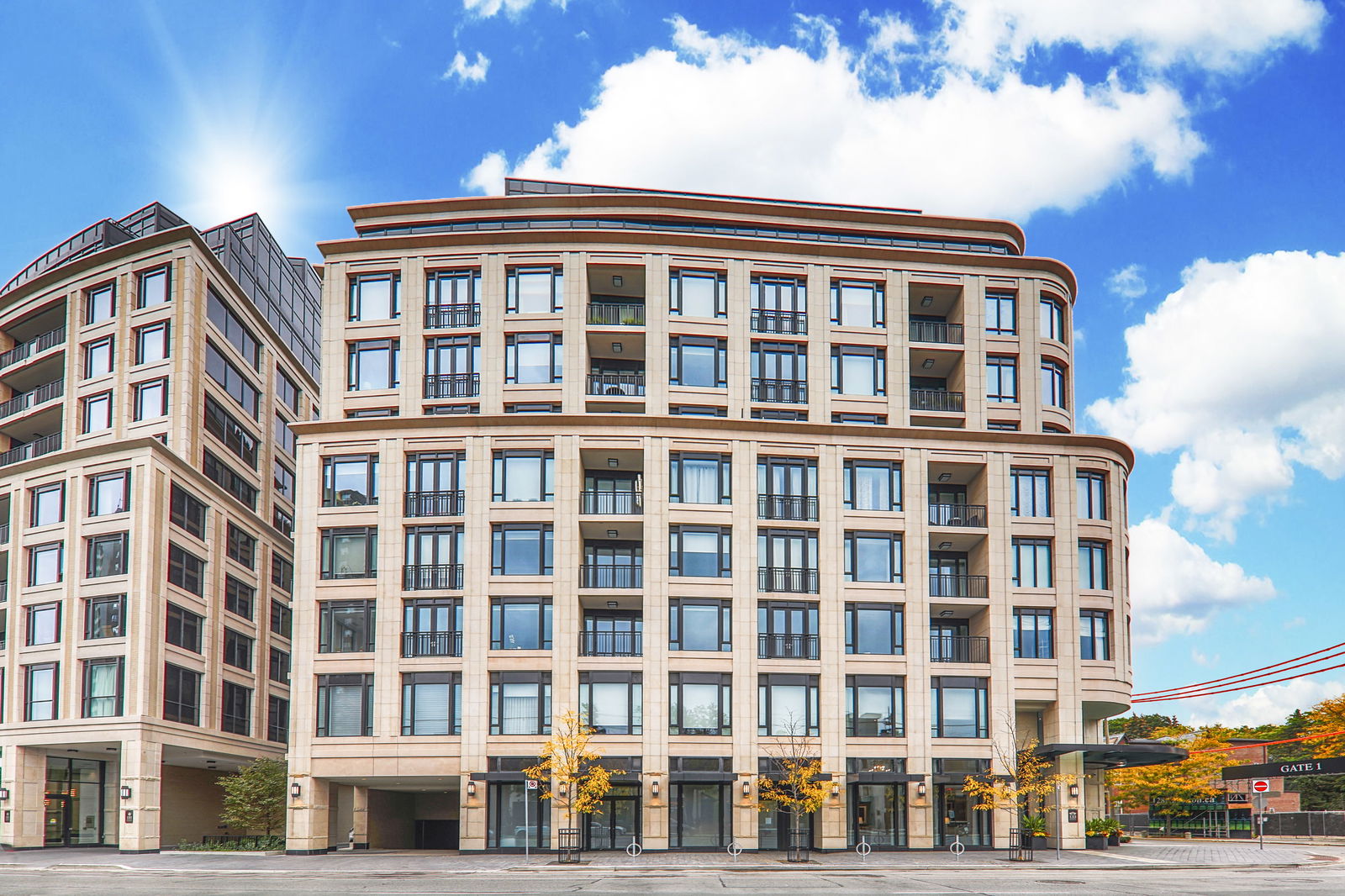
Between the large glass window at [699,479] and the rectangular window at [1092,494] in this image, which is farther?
the rectangular window at [1092,494]

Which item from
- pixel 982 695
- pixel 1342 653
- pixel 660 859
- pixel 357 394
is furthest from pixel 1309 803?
pixel 357 394

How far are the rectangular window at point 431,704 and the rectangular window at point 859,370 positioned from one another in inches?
917

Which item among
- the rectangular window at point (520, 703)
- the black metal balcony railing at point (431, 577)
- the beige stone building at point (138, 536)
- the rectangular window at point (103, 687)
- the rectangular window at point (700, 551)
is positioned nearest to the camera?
the rectangular window at point (520, 703)

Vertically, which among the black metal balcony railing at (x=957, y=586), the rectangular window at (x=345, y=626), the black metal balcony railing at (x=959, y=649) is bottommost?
the black metal balcony railing at (x=959, y=649)

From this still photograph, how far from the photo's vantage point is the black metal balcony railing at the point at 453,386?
57.8m

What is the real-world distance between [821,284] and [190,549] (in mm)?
35325

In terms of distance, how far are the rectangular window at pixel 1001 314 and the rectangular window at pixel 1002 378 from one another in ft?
4.55

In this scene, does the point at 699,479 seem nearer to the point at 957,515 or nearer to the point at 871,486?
the point at 871,486

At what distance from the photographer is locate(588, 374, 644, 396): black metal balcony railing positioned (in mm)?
58531

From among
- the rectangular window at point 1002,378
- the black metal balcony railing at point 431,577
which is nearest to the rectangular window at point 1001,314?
the rectangular window at point 1002,378

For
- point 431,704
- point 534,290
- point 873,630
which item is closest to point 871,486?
point 873,630

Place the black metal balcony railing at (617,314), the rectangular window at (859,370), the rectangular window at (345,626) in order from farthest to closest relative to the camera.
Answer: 1. the rectangular window at (859,370)
2. the black metal balcony railing at (617,314)
3. the rectangular window at (345,626)

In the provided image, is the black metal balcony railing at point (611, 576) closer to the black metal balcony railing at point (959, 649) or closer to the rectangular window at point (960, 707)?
the black metal balcony railing at point (959, 649)

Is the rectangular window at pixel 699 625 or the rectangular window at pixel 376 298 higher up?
the rectangular window at pixel 376 298
